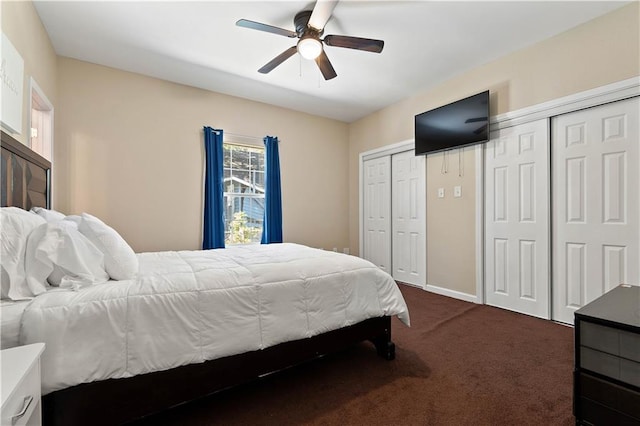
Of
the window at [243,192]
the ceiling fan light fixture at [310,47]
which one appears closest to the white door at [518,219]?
the ceiling fan light fixture at [310,47]

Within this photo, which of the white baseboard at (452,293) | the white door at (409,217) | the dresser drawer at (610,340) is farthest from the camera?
the white door at (409,217)

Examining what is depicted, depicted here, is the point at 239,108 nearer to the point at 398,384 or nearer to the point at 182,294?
the point at 182,294

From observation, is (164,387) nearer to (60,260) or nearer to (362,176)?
(60,260)

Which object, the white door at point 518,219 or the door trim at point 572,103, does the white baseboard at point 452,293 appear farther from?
the door trim at point 572,103

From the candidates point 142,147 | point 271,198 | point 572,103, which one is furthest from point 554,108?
point 142,147

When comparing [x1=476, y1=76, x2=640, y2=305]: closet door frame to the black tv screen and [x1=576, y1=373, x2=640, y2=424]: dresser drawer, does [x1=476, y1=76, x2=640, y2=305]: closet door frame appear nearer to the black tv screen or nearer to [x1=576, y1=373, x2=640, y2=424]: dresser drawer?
the black tv screen

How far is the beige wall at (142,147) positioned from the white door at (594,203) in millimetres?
3383

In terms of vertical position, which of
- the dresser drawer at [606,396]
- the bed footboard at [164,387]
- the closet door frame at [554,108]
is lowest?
the bed footboard at [164,387]

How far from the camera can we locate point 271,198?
4.42 m

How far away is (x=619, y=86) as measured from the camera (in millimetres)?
2414

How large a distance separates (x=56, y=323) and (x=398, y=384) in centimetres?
180

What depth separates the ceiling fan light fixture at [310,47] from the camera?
242cm

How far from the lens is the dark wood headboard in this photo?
1.61 m

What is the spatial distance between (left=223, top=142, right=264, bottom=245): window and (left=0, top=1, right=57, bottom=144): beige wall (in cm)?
193
